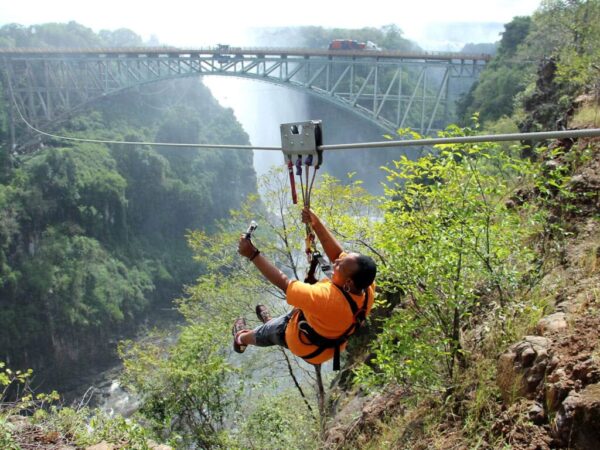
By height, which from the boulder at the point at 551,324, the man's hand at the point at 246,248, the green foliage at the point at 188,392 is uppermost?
the man's hand at the point at 246,248

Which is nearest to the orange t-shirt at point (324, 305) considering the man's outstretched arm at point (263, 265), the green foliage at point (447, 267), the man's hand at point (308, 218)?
the man's outstretched arm at point (263, 265)

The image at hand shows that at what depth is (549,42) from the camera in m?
18.0

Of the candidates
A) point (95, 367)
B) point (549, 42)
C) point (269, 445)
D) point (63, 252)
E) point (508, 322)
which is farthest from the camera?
point (63, 252)

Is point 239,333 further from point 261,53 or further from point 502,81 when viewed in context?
point 261,53

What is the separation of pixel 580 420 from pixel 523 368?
0.55m

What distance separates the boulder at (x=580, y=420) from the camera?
104 inches

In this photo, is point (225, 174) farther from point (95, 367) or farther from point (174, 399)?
point (174, 399)

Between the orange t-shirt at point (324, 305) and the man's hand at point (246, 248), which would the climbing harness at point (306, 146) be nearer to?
the orange t-shirt at point (324, 305)

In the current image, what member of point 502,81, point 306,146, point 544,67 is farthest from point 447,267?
point 502,81

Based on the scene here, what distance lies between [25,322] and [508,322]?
2493cm

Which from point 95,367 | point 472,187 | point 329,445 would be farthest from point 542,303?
point 95,367

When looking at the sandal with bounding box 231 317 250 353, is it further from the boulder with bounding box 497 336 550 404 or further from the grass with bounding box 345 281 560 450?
the boulder with bounding box 497 336 550 404

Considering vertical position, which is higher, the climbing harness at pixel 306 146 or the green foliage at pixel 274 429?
the climbing harness at pixel 306 146

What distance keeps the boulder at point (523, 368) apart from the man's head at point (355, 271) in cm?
118
